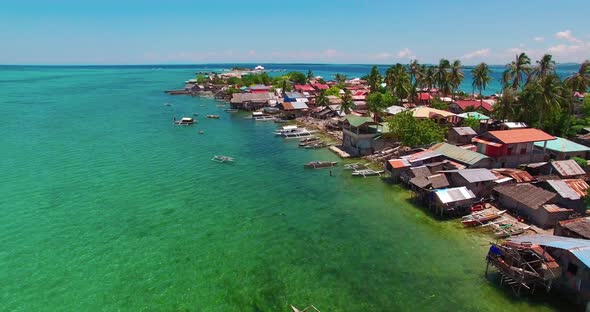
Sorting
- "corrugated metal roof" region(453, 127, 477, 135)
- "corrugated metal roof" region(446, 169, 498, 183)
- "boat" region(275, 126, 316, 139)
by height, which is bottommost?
"boat" region(275, 126, 316, 139)

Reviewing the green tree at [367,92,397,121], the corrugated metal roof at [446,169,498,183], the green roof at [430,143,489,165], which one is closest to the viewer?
the corrugated metal roof at [446,169,498,183]

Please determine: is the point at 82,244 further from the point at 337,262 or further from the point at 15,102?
the point at 15,102

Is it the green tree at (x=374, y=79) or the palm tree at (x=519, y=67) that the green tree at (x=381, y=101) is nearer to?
the green tree at (x=374, y=79)

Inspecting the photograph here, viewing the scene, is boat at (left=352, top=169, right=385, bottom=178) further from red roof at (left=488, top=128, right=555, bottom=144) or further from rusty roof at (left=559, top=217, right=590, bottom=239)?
rusty roof at (left=559, top=217, right=590, bottom=239)

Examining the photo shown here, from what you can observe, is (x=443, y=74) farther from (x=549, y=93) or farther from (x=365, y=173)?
(x=365, y=173)

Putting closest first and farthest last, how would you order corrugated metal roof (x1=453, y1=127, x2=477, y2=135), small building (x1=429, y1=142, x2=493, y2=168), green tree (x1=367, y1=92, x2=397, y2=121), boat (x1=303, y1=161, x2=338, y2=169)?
1. small building (x1=429, y1=142, x2=493, y2=168)
2. boat (x1=303, y1=161, x2=338, y2=169)
3. corrugated metal roof (x1=453, y1=127, x2=477, y2=135)
4. green tree (x1=367, y1=92, x2=397, y2=121)

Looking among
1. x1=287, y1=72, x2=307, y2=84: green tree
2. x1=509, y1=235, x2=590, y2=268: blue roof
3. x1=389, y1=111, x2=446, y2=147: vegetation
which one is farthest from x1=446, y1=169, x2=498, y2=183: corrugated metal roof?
x1=287, y1=72, x2=307, y2=84: green tree
